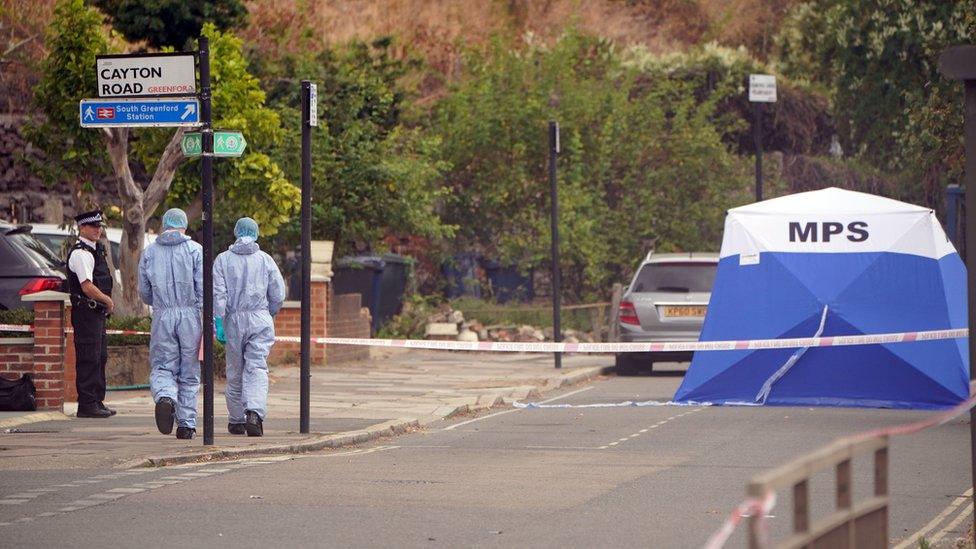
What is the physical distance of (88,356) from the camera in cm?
1454

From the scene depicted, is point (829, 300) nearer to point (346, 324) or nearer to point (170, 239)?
point (170, 239)

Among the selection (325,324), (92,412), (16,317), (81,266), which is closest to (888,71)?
(325,324)

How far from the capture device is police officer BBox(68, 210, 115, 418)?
47.4 feet

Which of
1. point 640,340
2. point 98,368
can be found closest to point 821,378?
point 640,340

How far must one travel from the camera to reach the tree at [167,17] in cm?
2052

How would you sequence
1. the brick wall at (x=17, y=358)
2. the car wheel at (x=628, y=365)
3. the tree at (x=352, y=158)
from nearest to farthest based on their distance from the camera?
1. the brick wall at (x=17, y=358)
2. the car wheel at (x=628, y=365)
3. the tree at (x=352, y=158)

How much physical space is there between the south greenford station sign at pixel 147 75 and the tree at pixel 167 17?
7.73m

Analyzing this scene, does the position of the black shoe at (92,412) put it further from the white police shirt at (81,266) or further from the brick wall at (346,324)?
the brick wall at (346,324)

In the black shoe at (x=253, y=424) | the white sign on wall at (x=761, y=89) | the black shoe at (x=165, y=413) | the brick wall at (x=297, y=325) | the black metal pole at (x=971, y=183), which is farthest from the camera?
the white sign on wall at (x=761, y=89)

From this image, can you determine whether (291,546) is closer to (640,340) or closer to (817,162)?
(640,340)

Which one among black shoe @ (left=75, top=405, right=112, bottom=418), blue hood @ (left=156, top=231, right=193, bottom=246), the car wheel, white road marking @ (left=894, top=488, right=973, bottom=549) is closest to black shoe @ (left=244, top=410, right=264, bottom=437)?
blue hood @ (left=156, top=231, right=193, bottom=246)

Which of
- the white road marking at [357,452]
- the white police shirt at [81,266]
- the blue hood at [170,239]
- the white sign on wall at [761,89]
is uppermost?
the white sign on wall at [761,89]

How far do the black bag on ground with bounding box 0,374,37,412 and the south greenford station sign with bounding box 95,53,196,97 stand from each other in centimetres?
343

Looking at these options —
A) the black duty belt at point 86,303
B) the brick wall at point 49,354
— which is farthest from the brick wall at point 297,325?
the black duty belt at point 86,303
